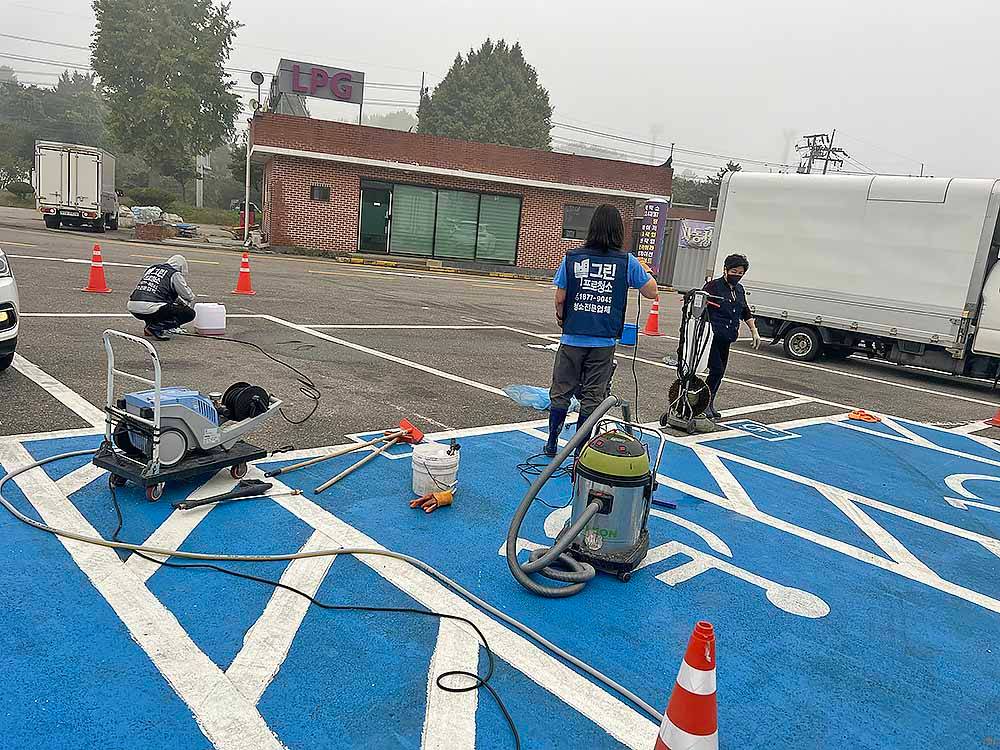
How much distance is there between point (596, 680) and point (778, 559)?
6.94ft

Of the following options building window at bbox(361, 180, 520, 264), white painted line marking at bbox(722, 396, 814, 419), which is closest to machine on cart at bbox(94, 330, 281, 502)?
white painted line marking at bbox(722, 396, 814, 419)

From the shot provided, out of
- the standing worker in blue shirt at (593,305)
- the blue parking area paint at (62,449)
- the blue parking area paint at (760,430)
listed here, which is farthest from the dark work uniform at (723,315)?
the blue parking area paint at (62,449)

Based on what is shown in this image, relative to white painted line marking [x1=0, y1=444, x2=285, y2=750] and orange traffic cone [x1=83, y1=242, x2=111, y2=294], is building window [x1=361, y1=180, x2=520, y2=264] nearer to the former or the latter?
orange traffic cone [x1=83, y1=242, x2=111, y2=294]

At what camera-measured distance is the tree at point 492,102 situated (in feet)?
210

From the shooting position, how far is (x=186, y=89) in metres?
47.1

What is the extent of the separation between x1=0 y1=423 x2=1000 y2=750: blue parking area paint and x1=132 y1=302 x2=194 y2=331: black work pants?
5.01 metres

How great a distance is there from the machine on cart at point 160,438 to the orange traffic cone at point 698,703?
327 cm

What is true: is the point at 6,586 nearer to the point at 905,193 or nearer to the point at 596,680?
the point at 596,680

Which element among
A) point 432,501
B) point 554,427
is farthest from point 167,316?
point 432,501

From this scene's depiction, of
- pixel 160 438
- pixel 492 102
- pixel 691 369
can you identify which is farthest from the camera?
pixel 492 102

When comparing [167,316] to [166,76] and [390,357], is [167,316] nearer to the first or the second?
[390,357]

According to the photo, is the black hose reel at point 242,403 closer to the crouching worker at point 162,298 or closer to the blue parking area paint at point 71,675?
the blue parking area paint at point 71,675

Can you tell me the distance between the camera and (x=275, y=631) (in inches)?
133

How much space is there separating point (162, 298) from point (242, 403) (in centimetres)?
502
